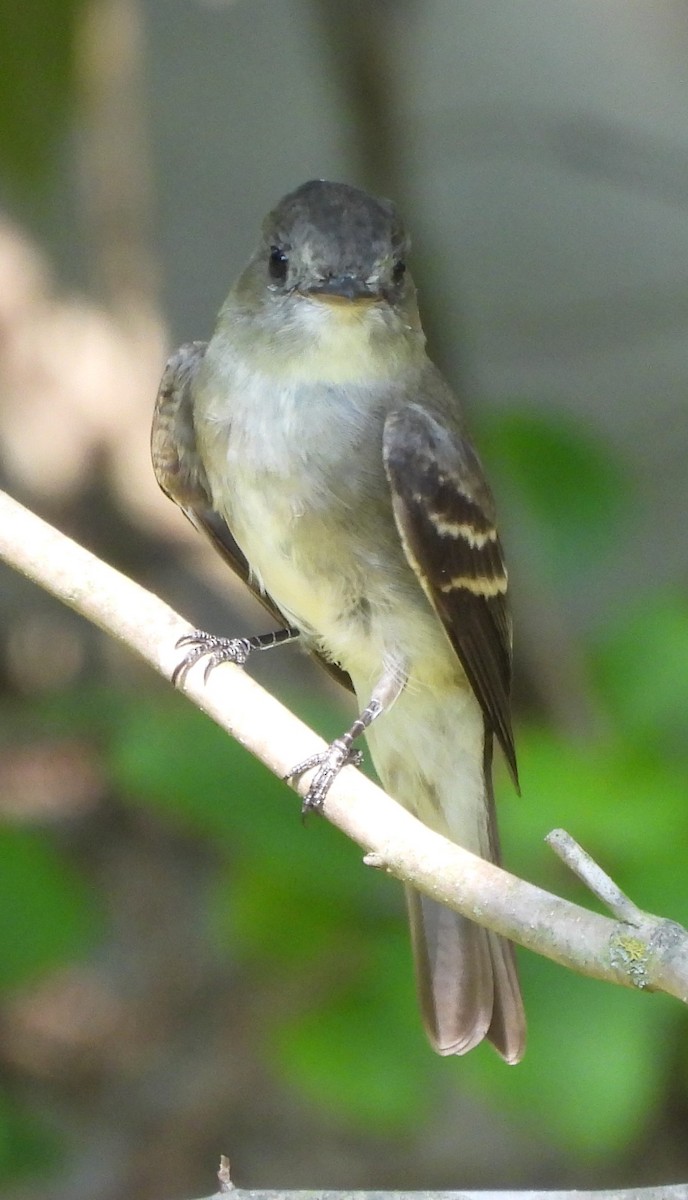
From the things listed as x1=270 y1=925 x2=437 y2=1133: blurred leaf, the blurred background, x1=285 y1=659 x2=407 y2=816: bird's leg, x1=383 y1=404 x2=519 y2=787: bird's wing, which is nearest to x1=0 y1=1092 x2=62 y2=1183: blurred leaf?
the blurred background

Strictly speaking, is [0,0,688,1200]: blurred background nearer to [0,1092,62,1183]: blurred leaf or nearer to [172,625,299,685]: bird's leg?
[0,1092,62,1183]: blurred leaf

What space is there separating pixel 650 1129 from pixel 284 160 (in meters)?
2.65

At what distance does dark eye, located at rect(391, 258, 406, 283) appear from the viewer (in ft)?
7.80

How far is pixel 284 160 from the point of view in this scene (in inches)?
166

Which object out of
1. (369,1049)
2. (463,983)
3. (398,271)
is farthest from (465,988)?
(398,271)

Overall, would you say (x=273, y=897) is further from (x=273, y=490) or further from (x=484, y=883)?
(x=484, y=883)

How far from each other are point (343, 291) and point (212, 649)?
57 centimetres

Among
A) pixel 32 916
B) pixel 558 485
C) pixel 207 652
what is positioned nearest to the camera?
pixel 207 652

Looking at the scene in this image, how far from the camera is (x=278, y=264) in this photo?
2.35 m

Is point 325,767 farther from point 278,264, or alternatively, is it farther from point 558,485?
point 558,485

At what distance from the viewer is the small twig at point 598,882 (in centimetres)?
147

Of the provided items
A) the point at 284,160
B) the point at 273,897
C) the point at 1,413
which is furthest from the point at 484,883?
the point at 284,160

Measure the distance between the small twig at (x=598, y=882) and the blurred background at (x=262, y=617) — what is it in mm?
762

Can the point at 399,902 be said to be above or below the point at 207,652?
below
